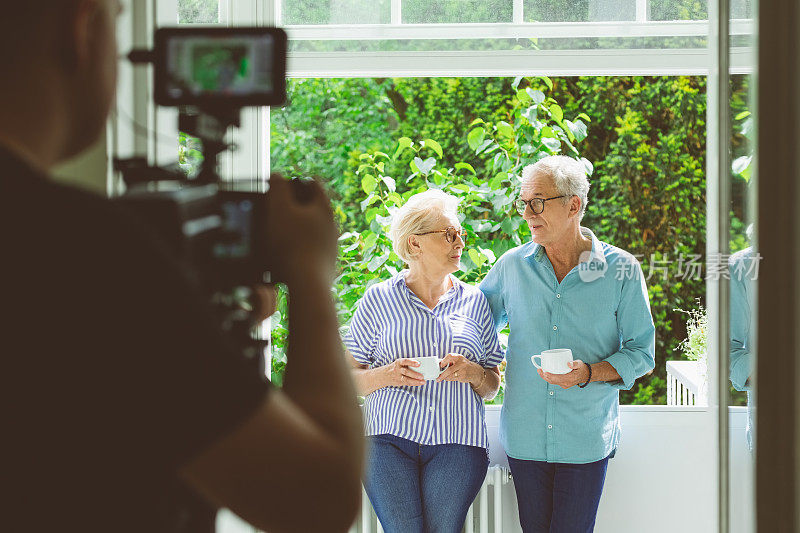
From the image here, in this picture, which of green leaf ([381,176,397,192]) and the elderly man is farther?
green leaf ([381,176,397,192])

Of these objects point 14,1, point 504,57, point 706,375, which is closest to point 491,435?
point 706,375

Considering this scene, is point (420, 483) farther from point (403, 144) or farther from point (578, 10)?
point (578, 10)

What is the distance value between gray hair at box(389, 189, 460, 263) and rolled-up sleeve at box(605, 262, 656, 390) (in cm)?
57

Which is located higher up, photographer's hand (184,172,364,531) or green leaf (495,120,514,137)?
green leaf (495,120,514,137)

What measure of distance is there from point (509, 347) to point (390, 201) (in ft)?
2.70

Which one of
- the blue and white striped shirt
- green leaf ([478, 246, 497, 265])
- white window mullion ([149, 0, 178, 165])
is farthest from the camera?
green leaf ([478, 246, 497, 265])

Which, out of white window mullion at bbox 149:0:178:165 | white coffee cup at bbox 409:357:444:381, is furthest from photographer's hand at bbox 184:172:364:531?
white coffee cup at bbox 409:357:444:381

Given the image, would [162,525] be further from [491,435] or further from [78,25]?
[491,435]

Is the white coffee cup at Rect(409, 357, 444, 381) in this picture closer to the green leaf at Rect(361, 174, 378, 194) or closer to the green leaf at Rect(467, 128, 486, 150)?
the green leaf at Rect(361, 174, 378, 194)

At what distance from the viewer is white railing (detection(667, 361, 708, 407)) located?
286cm

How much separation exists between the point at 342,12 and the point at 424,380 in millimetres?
1350

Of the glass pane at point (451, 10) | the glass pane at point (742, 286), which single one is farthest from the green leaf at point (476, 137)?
the glass pane at point (742, 286)

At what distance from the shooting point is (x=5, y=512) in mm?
469

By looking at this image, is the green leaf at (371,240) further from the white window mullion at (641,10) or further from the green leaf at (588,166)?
the white window mullion at (641,10)
